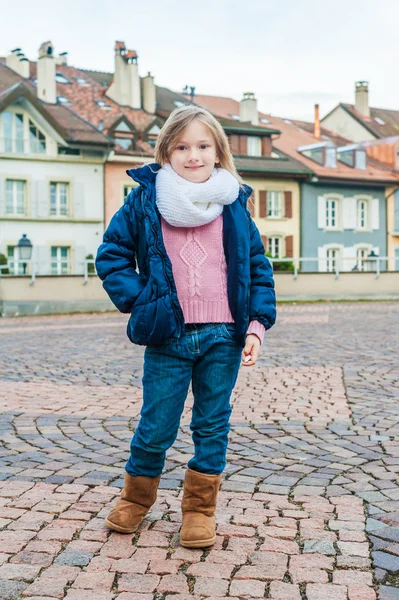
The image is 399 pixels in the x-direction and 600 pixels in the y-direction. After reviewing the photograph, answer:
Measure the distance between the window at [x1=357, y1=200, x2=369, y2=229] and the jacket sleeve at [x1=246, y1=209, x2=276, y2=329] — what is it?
38.7m

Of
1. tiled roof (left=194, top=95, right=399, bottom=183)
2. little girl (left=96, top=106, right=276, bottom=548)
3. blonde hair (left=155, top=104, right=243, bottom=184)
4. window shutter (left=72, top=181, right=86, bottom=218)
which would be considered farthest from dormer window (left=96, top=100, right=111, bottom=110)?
little girl (left=96, top=106, right=276, bottom=548)

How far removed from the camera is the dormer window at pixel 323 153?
4056 cm

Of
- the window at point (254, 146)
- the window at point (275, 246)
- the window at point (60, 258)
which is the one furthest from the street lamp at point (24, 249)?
the window at point (254, 146)

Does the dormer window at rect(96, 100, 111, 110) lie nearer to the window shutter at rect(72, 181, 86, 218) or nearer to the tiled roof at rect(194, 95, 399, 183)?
the tiled roof at rect(194, 95, 399, 183)

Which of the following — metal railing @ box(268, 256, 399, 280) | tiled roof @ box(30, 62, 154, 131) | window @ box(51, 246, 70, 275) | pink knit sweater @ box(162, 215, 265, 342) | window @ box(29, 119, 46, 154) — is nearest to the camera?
pink knit sweater @ box(162, 215, 265, 342)

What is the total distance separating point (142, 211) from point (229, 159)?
441 millimetres

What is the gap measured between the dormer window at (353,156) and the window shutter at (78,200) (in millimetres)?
14229

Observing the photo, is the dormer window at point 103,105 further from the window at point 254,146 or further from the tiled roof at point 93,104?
the window at point 254,146

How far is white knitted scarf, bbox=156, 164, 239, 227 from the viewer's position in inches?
127

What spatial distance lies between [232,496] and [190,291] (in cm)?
118

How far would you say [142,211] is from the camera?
10.8ft

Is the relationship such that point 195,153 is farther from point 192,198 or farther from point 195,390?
point 195,390

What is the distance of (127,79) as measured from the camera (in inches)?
1518

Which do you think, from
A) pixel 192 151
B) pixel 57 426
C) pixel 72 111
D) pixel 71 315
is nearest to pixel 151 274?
pixel 192 151
